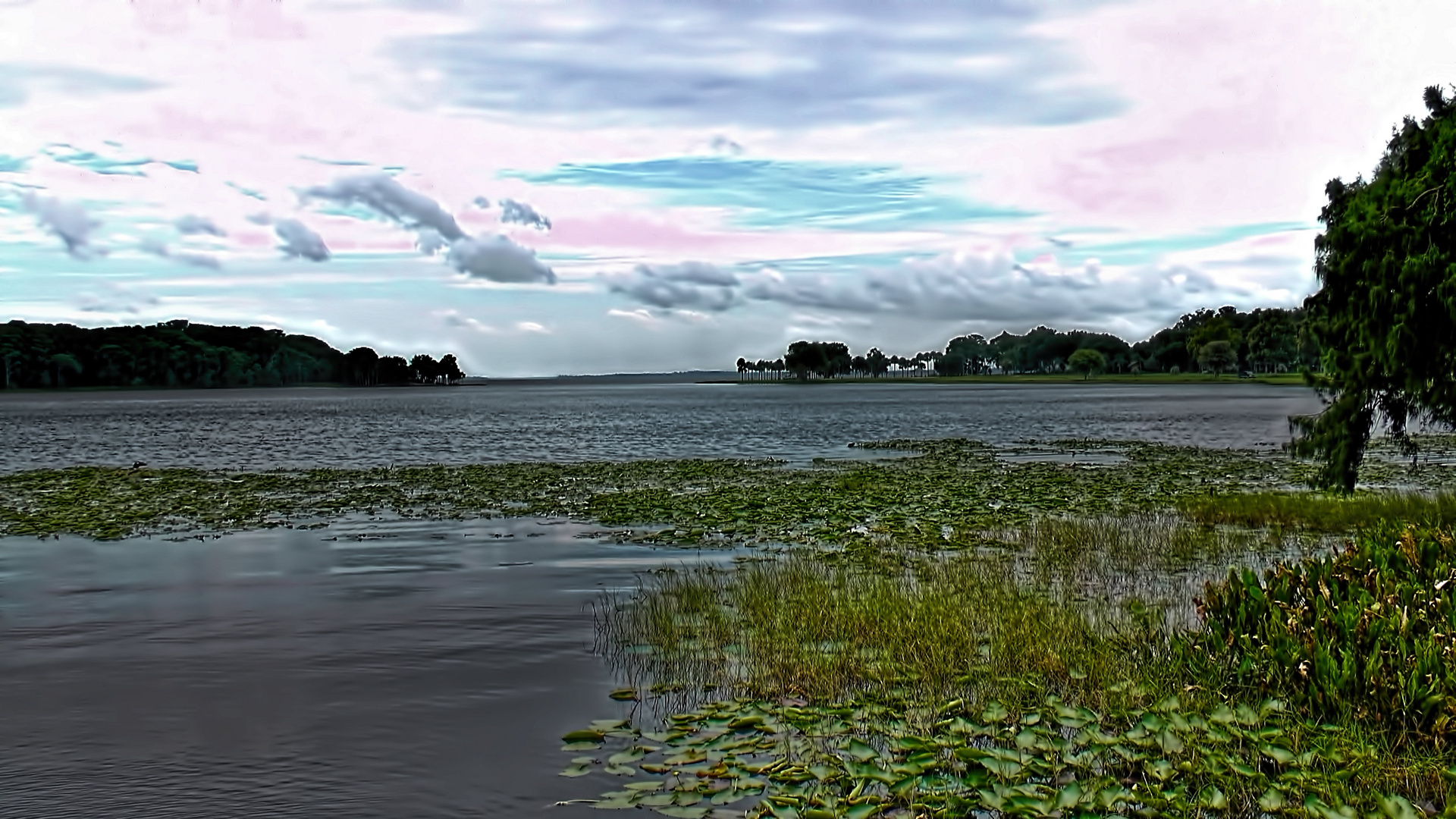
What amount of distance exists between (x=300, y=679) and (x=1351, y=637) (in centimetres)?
1137

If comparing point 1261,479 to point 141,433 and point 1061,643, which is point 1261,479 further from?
point 141,433

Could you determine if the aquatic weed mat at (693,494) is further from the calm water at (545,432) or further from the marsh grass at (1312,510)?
the calm water at (545,432)

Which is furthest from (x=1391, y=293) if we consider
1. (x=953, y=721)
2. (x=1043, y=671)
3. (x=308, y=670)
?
(x=308, y=670)

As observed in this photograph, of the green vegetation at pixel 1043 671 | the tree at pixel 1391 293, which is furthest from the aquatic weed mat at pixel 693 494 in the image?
the tree at pixel 1391 293

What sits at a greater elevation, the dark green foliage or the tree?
the tree

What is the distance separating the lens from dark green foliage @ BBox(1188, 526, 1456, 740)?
28.6 feet

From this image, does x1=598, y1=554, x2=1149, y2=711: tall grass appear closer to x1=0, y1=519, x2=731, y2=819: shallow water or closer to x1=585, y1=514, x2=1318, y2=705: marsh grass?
x1=585, y1=514, x2=1318, y2=705: marsh grass

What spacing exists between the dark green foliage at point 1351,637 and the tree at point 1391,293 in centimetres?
970

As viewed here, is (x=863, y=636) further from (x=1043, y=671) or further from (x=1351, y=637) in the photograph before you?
(x=1351, y=637)

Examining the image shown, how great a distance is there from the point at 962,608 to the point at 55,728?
10726 mm

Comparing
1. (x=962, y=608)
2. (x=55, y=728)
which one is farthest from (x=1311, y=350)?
(x=55, y=728)

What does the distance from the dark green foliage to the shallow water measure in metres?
6.19

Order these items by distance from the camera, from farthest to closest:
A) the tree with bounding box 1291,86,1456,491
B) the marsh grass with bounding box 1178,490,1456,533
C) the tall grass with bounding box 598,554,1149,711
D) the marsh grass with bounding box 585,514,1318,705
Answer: the marsh grass with bounding box 1178,490,1456,533
the tree with bounding box 1291,86,1456,491
the marsh grass with bounding box 585,514,1318,705
the tall grass with bounding box 598,554,1149,711

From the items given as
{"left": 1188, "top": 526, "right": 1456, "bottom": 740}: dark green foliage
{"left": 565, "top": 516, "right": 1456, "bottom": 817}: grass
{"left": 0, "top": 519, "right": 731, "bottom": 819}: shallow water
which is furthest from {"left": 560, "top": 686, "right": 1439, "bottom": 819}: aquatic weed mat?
{"left": 0, "top": 519, "right": 731, "bottom": 819}: shallow water
